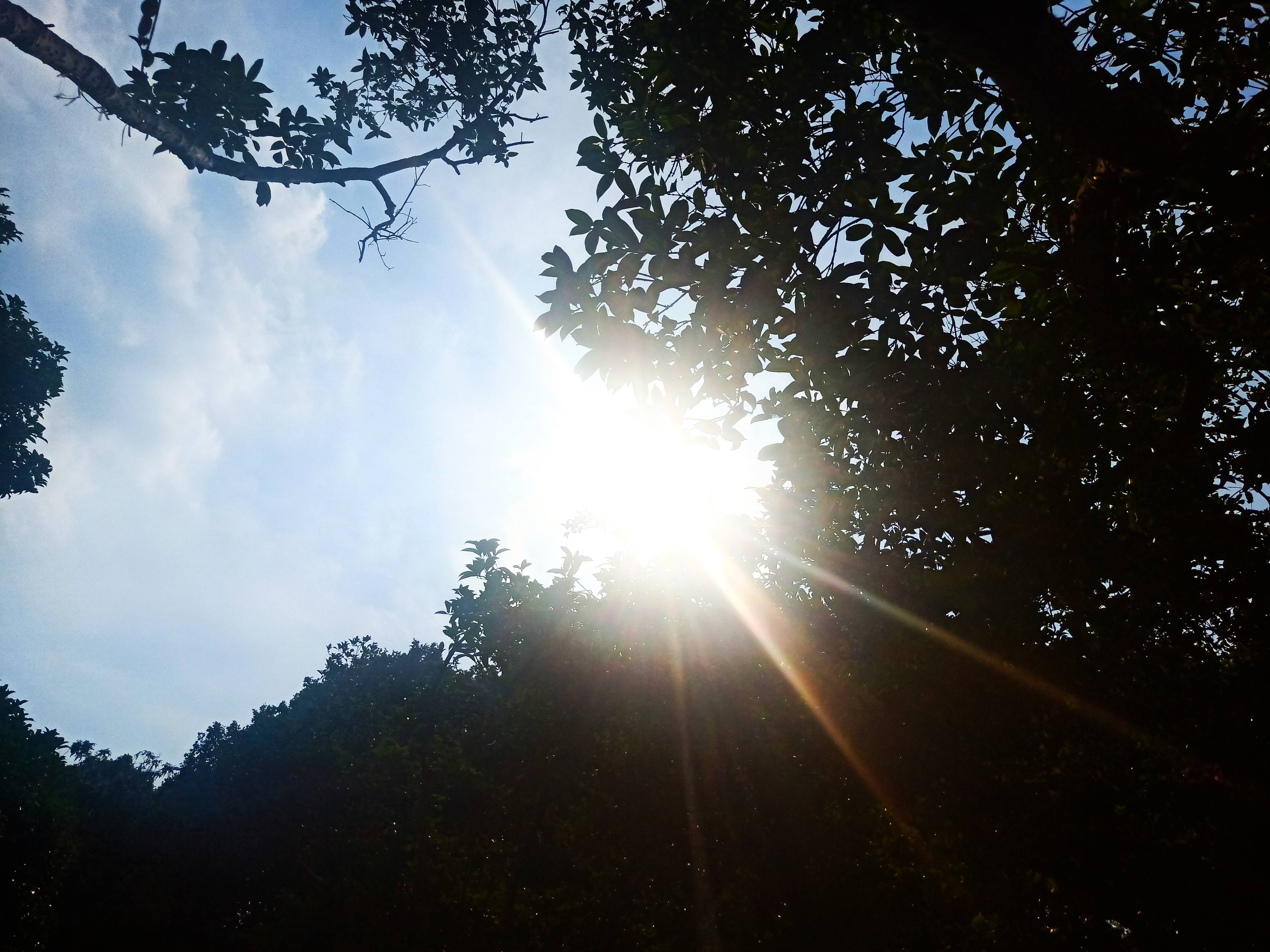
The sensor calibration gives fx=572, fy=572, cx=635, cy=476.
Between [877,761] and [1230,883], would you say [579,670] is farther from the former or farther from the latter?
[1230,883]

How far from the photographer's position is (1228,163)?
143 inches

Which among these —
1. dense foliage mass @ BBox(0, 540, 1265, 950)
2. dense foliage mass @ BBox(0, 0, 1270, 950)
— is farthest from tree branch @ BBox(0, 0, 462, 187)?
dense foliage mass @ BBox(0, 540, 1265, 950)

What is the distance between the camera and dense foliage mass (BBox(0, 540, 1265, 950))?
21.4ft

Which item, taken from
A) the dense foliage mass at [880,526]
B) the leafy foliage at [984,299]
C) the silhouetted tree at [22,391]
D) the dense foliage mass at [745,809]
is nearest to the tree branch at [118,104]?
the dense foliage mass at [880,526]

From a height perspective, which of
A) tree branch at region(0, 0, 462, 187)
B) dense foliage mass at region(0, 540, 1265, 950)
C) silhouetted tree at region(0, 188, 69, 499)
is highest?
silhouetted tree at region(0, 188, 69, 499)

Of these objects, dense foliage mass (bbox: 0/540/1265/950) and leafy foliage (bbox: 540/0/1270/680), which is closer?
leafy foliage (bbox: 540/0/1270/680)

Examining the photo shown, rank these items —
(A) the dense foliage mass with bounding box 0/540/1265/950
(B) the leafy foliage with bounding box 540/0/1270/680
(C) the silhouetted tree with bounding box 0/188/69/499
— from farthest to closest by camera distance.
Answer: (C) the silhouetted tree with bounding box 0/188/69/499 → (A) the dense foliage mass with bounding box 0/540/1265/950 → (B) the leafy foliage with bounding box 540/0/1270/680

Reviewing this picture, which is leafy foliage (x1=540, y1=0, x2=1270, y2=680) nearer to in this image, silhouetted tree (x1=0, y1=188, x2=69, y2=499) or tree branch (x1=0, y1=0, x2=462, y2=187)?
tree branch (x1=0, y1=0, x2=462, y2=187)

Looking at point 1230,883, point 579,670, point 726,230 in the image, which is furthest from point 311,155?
point 1230,883

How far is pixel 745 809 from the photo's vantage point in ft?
24.8

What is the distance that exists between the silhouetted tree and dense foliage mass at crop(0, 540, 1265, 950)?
17268 millimetres

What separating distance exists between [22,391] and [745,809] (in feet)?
78.8

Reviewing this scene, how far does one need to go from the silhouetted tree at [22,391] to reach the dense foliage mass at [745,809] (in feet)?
56.7

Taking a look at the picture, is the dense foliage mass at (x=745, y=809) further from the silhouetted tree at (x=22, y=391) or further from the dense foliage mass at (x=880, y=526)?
the silhouetted tree at (x=22, y=391)
